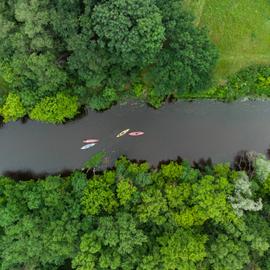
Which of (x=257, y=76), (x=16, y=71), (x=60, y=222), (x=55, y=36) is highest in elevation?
(x=55, y=36)

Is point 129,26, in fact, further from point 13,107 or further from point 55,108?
point 13,107

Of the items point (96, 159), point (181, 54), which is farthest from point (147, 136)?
point (181, 54)

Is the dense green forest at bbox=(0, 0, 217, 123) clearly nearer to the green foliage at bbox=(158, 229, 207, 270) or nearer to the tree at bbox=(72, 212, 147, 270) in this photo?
the tree at bbox=(72, 212, 147, 270)

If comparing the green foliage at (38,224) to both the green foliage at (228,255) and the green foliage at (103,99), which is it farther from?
the green foliage at (228,255)

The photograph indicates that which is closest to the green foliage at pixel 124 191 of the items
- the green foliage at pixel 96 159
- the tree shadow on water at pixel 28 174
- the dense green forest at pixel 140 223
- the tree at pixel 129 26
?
the dense green forest at pixel 140 223

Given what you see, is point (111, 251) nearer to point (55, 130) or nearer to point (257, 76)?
point (55, 130)

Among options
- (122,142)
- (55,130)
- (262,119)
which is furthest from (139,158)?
(262,119)

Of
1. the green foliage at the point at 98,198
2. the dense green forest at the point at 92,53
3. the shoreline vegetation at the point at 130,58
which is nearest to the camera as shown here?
the dense green forest at the point at 92,53
